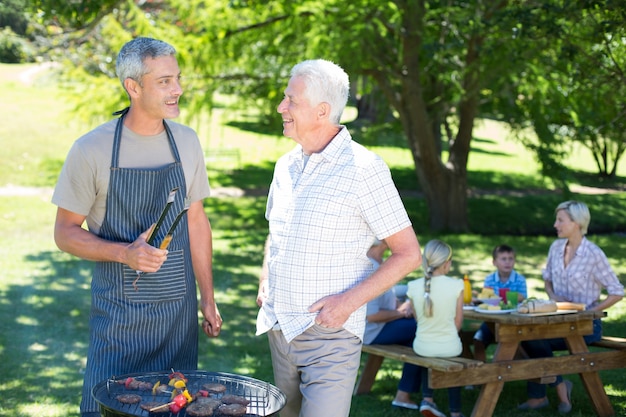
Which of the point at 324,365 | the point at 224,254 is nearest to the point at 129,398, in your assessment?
the point at 324,365

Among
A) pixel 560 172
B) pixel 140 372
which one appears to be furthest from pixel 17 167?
pixel 140 372

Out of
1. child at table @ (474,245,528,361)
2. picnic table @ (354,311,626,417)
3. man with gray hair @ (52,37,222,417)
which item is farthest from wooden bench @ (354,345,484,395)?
man with gray hair @ (52,37,222,417)

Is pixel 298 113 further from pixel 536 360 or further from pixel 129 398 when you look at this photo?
pixel 536 360

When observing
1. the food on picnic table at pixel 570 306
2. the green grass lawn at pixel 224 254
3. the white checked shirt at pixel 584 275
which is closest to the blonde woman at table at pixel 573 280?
the white checked shirt at pixel 584 275

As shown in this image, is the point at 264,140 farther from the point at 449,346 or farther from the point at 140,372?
the point at 140,372

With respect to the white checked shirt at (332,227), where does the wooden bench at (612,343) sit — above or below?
below

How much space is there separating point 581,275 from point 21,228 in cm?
1090

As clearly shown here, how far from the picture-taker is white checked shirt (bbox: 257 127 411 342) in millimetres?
3461

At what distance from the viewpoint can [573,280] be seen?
675 cm

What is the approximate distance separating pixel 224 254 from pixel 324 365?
1001 cm

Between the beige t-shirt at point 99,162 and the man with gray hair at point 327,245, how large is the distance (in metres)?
0.53

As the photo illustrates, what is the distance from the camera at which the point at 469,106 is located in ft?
54.2

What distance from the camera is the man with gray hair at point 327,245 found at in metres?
3.45

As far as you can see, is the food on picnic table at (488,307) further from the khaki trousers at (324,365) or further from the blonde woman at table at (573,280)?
the khaki trousers at (324,365)
